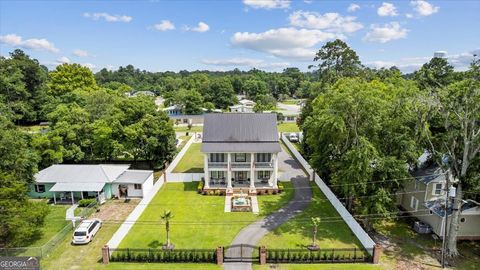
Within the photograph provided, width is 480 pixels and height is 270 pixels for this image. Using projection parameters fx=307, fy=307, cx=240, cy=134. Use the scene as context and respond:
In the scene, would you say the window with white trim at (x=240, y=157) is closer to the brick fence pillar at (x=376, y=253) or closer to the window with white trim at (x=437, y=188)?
the brick fence pillar at (x=376, y=253)

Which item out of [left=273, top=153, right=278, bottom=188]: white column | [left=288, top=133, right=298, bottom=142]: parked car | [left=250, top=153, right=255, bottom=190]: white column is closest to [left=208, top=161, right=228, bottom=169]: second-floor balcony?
[left=250, top=153, right=255, bottom=190]: white column

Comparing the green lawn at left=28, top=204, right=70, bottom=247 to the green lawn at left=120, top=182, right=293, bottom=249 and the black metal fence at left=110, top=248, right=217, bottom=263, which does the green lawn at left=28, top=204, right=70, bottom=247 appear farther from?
the black metal fence at left=110, top=248, right=217, bottom=263

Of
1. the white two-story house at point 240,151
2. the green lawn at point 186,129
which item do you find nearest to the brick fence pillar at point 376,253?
the white two-story house at point 240,151

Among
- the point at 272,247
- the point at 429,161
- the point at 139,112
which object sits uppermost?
the point at 139,112

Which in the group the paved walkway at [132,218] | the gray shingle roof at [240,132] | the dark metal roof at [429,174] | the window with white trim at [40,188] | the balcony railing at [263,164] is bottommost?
the paved walkway at [132,218]

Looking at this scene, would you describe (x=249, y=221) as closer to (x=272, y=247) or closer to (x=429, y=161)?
(x=272, y=247)

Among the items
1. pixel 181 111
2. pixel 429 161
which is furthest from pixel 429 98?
pixel 181 111
